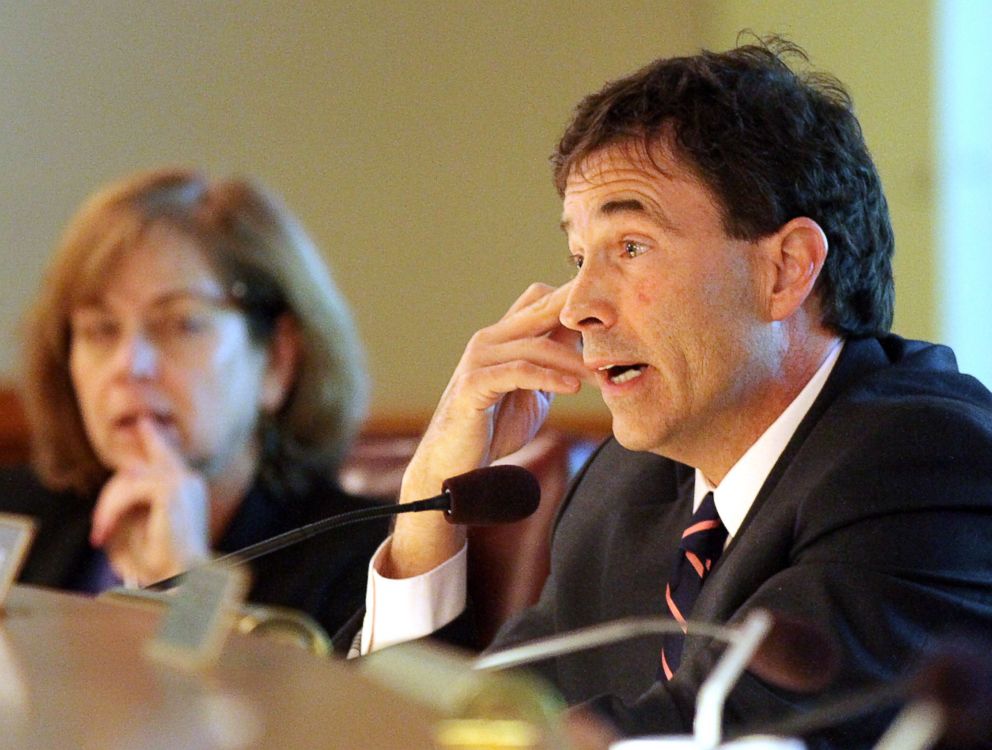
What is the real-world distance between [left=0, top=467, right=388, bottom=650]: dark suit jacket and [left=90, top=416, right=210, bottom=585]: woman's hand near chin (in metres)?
0.06

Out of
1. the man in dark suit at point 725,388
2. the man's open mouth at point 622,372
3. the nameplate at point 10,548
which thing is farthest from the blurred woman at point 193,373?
the nameplate at point 10,548

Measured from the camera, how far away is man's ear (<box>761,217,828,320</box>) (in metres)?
1.54

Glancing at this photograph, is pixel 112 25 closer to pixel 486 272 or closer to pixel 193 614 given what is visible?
pixel 486 272

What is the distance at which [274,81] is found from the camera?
361cm

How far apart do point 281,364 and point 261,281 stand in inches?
5.7

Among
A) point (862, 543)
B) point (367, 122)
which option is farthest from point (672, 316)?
point (367, 122)

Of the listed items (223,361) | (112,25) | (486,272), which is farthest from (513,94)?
(223,361)

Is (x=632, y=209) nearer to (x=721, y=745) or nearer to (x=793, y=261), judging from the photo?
(x=793, y=261)

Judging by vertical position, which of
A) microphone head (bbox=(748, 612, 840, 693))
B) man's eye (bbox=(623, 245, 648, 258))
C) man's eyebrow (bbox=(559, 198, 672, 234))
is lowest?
microphone head (bbox=(748, 612, 840, 693))

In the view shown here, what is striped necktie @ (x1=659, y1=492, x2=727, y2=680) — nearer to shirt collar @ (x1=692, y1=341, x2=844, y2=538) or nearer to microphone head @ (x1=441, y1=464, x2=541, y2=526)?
shirt collar @ (x1=692, y1=341, x2=844, y2=538)

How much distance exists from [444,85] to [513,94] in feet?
0.60

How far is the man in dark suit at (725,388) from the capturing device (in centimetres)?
129

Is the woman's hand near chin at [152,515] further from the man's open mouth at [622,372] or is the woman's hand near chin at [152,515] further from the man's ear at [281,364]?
the man's open mouth at [622,372]

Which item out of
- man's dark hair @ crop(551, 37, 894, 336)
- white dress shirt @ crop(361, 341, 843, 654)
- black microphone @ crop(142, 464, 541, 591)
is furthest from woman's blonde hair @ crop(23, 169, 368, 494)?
black microphone @ crop(142, 464, 541, 591)
